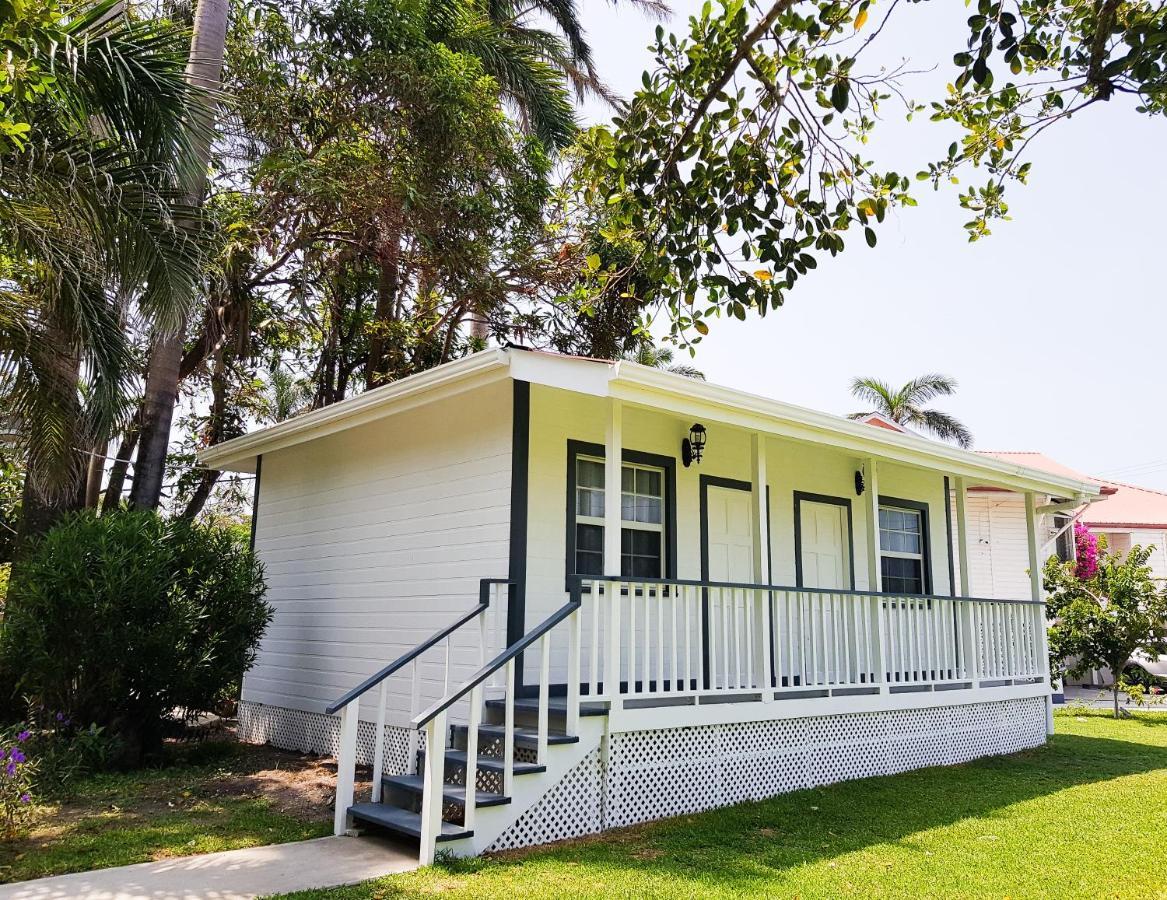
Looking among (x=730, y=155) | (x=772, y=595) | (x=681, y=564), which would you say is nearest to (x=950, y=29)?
(x=730, y=155)

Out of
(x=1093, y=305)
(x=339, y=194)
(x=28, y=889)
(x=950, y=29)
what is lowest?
(x=28, y=889)

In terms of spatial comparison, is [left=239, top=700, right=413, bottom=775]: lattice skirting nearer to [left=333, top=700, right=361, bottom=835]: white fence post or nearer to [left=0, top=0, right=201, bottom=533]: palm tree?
[left=333, top=700, right=361, bottom=835]: white fence post

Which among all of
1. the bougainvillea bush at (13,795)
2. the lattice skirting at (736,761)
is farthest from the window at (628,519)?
the bougainvillea bush at (13,795)

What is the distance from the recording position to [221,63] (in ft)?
33.4

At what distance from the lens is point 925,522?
11.2 m

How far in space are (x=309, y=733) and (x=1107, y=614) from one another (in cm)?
1187

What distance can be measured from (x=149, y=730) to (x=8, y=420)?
3.16 metres

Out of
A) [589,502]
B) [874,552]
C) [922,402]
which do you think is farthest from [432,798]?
[922,402]

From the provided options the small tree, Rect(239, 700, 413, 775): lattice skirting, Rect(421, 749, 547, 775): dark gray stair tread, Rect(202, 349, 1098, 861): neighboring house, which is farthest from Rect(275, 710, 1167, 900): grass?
the small tree

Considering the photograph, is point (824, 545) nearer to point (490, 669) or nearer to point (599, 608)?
point (599, 608)

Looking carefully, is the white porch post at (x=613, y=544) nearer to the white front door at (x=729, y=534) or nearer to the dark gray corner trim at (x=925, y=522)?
the white front door at (x=729, y=534)

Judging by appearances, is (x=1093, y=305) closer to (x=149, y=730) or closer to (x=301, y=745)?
(x=301, y=745)

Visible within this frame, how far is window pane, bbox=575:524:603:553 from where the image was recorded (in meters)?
7.64

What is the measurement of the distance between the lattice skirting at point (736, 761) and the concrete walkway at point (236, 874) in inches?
32.0
